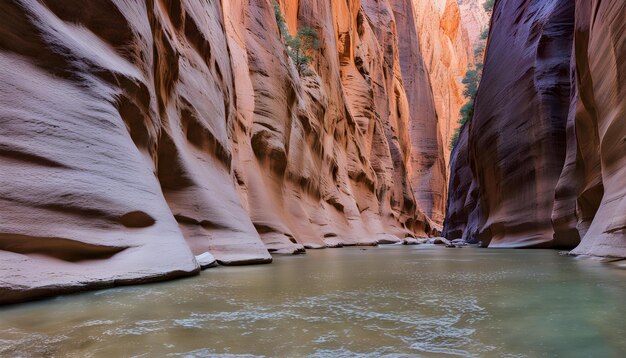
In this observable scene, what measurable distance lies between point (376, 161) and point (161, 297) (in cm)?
2715

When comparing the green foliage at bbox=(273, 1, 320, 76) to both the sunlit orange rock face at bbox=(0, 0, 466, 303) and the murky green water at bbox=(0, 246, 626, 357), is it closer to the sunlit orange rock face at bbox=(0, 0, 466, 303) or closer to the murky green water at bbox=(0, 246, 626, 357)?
the sunlit orange rock face at bbox=(0, 0, 466, 303)

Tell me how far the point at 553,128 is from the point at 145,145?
42.4ft

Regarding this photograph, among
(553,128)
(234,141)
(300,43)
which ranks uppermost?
(300,43)

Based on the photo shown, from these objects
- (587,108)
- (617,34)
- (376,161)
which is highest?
(376,161)

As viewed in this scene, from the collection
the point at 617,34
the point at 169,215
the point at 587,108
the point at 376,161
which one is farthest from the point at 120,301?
the point at 376,161

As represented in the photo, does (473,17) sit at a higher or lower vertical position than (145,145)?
higher

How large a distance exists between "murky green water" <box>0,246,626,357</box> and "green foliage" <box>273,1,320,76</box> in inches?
585

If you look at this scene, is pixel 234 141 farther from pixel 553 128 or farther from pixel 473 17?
pixel 473 17

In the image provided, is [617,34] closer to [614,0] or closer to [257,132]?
[614,0]

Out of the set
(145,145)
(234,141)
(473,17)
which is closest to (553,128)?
(234,141)

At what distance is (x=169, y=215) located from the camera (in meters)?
4.85

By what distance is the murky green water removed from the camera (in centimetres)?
173

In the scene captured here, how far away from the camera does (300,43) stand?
18.1 m

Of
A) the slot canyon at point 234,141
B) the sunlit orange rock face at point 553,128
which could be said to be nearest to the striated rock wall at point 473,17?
the slot canyon at point 234,141
